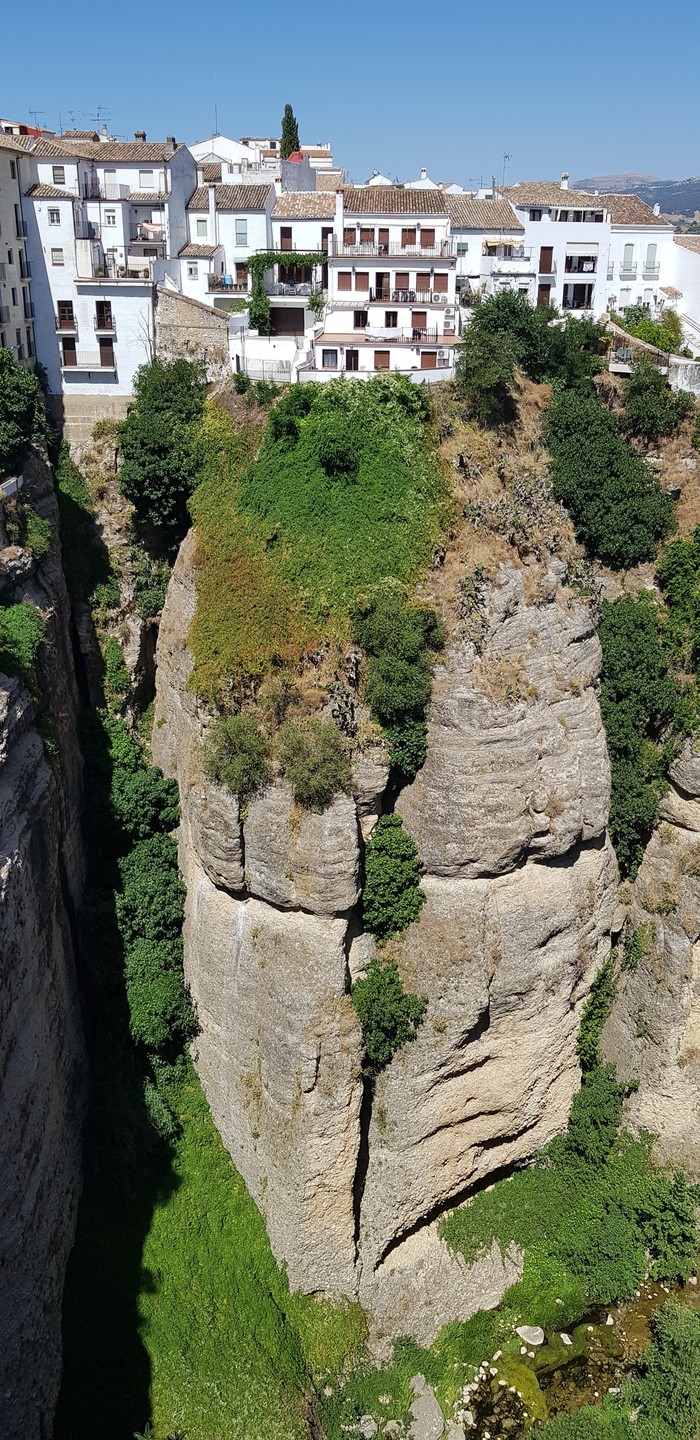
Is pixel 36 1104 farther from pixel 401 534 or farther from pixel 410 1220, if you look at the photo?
pixel 401 534

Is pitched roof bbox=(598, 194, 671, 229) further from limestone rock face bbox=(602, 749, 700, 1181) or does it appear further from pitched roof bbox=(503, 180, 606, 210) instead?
limestone rock face bbox=(602, 749, 700, 1181)

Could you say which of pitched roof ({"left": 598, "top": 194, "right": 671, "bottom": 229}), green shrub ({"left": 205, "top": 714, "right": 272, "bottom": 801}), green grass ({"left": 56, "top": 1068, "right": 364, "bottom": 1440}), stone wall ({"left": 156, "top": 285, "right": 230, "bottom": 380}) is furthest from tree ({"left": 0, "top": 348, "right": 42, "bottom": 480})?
pitched roof ({"left": 598, "top": 194, "right": 671, "bottom": 229})

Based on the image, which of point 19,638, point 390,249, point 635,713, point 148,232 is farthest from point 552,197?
point 19,638

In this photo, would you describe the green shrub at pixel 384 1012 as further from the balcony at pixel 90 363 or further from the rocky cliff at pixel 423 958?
the balcony at pixel 90 363

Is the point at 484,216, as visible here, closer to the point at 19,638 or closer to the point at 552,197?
the point at 552,197

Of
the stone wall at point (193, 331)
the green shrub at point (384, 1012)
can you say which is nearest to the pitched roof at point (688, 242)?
the stone wall at point (193, 331)

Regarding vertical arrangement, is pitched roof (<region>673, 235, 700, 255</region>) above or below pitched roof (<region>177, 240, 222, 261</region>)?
above
